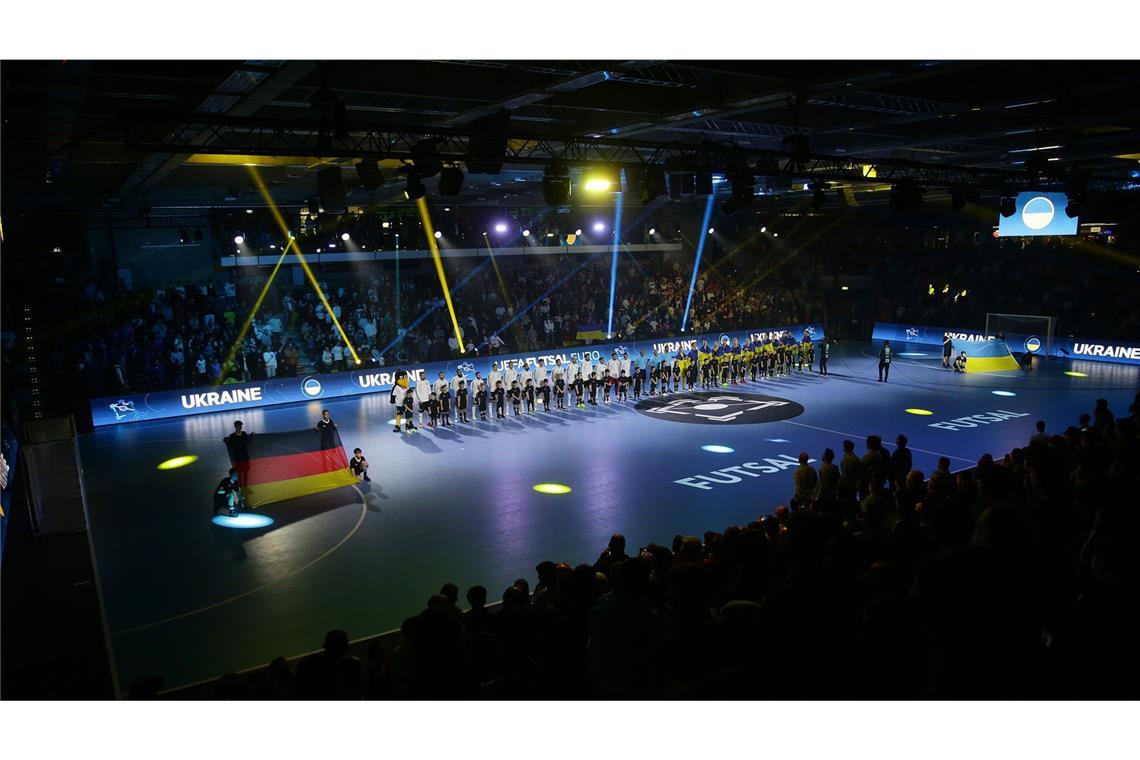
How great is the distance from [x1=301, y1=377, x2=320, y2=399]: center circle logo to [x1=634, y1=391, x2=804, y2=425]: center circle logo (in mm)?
9186

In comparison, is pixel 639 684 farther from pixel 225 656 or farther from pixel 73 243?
pixel 73 243

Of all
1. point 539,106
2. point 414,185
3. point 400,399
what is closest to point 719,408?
point 400,399

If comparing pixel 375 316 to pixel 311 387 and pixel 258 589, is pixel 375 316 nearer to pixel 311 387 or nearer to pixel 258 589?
pixel 311 387

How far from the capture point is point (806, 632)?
171 inches

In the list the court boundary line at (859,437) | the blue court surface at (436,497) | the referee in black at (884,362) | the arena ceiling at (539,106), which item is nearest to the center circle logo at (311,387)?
the blue court surface at (436,497)

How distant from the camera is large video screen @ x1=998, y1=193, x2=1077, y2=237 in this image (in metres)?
21.0

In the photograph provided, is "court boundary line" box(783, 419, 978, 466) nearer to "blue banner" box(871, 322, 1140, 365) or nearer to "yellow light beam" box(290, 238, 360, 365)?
"blue banner" box(871, 322, 1140, 365)

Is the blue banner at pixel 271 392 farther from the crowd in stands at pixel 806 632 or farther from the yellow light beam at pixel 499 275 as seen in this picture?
the crowd in stands at pixel 806 632

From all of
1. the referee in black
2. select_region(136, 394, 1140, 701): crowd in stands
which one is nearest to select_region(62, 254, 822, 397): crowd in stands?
the referee in black

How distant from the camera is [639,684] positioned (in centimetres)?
471

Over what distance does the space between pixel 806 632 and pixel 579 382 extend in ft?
55.5

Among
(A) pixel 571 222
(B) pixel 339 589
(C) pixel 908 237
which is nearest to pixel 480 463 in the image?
(B) pixel 339 589

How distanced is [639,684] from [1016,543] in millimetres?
2751

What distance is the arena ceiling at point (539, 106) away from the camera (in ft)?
32.1
